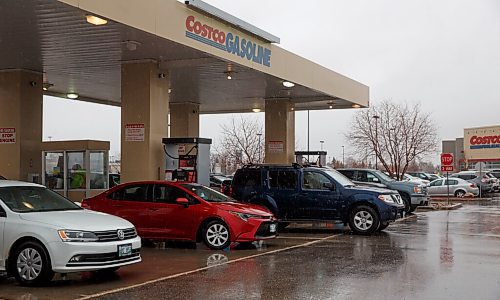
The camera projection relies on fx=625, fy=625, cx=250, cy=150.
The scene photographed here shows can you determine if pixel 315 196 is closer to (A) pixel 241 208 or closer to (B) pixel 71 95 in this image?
(A) pixel 241 208

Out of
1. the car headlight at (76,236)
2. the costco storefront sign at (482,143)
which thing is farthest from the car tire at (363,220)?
the costco storefront sign at (482,143)

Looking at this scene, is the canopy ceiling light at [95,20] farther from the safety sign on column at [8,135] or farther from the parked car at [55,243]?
the safety sign on column at [8,135]

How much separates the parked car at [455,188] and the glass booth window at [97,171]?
2209 cm

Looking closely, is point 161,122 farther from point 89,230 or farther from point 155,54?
point 89,230

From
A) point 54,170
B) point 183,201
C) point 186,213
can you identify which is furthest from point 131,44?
point 54,170

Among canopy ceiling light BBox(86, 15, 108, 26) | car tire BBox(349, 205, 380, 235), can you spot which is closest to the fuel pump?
car tire BBox(349, 205, 380, 235)

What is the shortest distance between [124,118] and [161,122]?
1.00 meters

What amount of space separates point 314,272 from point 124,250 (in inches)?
122

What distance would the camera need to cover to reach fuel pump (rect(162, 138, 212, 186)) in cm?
1708

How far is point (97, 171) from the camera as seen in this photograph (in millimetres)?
22906

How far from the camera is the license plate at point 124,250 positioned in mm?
9383

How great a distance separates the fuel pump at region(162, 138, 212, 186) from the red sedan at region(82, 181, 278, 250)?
323 centimetres

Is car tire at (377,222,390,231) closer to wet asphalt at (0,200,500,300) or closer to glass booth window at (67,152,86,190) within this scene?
wet asphalt at (0,200,500,300)

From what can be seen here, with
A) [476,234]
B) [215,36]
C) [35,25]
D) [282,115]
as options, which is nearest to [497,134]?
[282,115]
